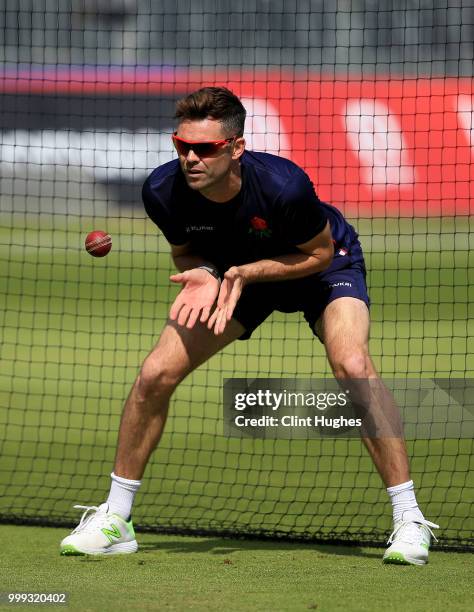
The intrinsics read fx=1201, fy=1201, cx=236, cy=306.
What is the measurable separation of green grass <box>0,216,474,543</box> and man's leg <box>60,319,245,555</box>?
677mm

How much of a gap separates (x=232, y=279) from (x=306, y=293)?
1.57 ft

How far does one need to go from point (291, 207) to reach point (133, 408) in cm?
112

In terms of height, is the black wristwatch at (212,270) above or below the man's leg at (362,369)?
above

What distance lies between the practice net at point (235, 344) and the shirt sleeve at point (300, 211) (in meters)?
1.47

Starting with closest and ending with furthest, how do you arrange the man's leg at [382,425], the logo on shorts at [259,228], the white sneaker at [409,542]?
the white sneaker at [409,542], the man's leg at [382,425], the logo on shorts at [259,228]

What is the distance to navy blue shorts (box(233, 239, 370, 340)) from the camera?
16.9 feet

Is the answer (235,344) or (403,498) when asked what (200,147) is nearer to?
(403,498)

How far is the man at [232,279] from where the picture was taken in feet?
15.8

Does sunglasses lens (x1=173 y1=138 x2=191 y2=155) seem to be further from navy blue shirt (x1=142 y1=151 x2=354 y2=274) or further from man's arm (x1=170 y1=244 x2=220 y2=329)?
man's arm (x1=170 y1=244 x2=220 y2=329)

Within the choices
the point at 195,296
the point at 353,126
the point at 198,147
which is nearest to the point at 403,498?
the point at 195,296

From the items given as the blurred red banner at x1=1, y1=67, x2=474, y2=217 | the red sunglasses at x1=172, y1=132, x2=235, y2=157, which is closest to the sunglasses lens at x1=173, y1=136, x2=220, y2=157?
the red sunglasses at x1=172, y1=132, x2=235, y2=157

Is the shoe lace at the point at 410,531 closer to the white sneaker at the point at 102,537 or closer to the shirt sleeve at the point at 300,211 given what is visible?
the white sneaker at the point at 102,537

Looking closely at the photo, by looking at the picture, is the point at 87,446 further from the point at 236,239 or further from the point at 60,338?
the point at 60,338
